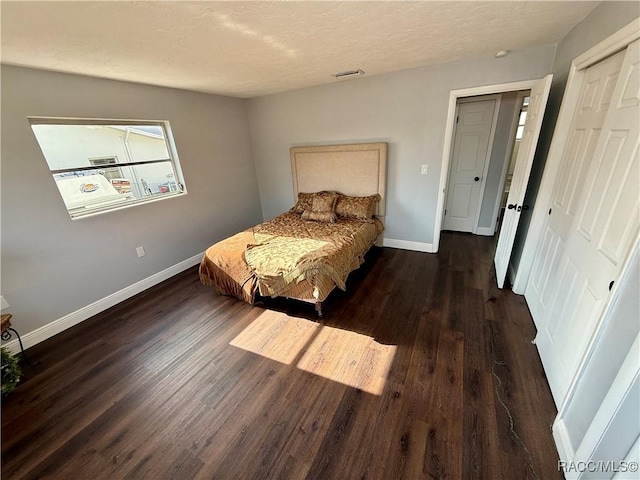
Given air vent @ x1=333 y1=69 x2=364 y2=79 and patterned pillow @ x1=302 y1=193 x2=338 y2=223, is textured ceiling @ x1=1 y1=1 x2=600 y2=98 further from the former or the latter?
patterned pillow @ x1=302 y1=193 x2=338 y2=223

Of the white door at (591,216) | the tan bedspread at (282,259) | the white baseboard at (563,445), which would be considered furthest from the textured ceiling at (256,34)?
Answer: the white baseboard at (563,445)

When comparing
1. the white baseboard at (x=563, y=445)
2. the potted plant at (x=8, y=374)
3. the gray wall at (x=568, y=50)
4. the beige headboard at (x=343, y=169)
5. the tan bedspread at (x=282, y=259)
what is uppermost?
the gray wall at (x=568, y=50)

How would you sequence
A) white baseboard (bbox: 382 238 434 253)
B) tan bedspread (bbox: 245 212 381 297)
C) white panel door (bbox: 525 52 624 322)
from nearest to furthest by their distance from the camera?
white panel door (bbox: 525 52 624 322) < tan bedspread (bbox: 245 212 381 297) < white baseboard (bbox: 382 238 434 253)

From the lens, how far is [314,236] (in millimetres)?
2916

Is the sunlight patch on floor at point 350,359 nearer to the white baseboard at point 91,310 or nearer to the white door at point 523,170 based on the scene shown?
the white door at point 523,170

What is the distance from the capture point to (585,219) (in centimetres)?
152

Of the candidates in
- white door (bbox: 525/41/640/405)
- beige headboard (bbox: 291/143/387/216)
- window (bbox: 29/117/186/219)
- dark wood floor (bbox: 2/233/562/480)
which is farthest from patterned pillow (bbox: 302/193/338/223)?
white door (bbox: 525/41/640/405)

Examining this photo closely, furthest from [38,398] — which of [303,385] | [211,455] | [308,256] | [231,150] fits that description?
[231,150]

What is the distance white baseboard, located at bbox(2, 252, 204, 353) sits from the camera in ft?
7.22

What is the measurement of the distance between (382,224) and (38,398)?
3.66m

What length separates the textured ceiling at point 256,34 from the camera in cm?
136

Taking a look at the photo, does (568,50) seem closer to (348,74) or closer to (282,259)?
(348,74)

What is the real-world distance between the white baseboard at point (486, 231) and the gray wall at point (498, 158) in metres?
0.05

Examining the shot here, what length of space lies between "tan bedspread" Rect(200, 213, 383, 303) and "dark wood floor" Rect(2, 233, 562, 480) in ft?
0.94
